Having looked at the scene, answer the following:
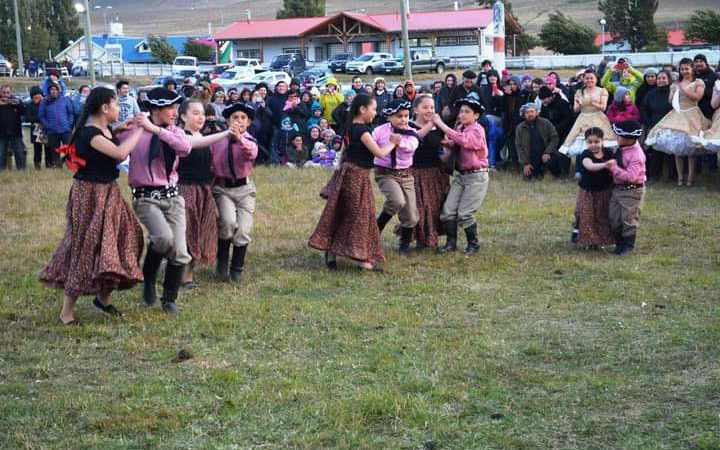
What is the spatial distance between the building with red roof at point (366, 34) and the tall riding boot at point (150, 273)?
59.0m

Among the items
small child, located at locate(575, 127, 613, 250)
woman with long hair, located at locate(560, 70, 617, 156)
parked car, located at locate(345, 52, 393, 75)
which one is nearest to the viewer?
small child, located at locate(575, 127, 613, 250)

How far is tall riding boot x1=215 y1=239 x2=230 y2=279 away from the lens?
9828 millimetres

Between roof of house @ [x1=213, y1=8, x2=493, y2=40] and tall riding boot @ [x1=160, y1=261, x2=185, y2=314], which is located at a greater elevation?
roof of house @ [x1=213, y1=8, x2=493, y2=40]

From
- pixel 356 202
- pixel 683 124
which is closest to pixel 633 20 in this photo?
pixel 683 124

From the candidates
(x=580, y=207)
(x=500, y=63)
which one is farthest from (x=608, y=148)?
(x=500, y=63)

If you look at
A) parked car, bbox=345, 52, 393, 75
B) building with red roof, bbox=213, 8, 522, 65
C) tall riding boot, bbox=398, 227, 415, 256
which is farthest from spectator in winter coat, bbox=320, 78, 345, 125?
building with red roof, bbox=213, 8, 522, 65

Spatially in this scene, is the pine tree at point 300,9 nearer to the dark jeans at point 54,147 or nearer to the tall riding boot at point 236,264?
the dark jeans at point 54,147

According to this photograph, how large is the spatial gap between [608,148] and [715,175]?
5.52 meters

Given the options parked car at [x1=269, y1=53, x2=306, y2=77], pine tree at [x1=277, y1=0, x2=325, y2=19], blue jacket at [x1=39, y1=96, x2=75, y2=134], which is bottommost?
blue jacket at [x1=39, y1=96, x2=75, y2=134]

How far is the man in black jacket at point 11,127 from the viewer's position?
1870 centimetres

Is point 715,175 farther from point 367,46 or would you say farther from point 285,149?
point 367,46

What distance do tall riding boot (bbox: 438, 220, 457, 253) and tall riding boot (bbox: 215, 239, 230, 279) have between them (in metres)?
2.39

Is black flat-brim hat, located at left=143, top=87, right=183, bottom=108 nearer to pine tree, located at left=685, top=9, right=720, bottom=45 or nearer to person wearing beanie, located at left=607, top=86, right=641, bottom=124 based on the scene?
person wearing beanie, located at left=607, top=86, right=641, bottom=124

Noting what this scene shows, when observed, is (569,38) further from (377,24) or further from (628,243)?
(628,243)
